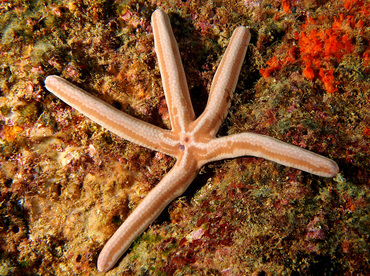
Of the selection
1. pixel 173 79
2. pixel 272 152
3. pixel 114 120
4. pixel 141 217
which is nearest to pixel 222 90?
pixel 173 79

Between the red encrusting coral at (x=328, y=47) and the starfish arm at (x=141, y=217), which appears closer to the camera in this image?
the red encrusting coral at (x=328, y=47)

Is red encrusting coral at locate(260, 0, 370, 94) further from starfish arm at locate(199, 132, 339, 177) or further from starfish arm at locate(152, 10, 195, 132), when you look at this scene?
starfish arm at locate(152, 10, 195, 132)


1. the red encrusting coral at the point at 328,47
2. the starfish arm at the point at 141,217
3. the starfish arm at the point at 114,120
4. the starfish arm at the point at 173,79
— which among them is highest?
the red encrusting coral at the point at 328,47

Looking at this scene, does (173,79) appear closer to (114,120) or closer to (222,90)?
(222,90)

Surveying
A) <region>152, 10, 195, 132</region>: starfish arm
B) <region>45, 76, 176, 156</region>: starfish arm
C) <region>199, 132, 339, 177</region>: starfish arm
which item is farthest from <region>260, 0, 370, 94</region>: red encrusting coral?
<region>45, 76, 176, 156</region>: starfish arm

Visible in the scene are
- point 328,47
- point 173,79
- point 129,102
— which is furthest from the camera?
point 129,102

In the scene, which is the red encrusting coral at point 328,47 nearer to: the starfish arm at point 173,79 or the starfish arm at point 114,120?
the starfish arm at point 173,79

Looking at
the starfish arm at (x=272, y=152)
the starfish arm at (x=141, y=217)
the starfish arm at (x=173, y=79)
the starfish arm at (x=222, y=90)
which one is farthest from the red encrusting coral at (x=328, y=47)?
the starfish arm at (x=141, y=217)
